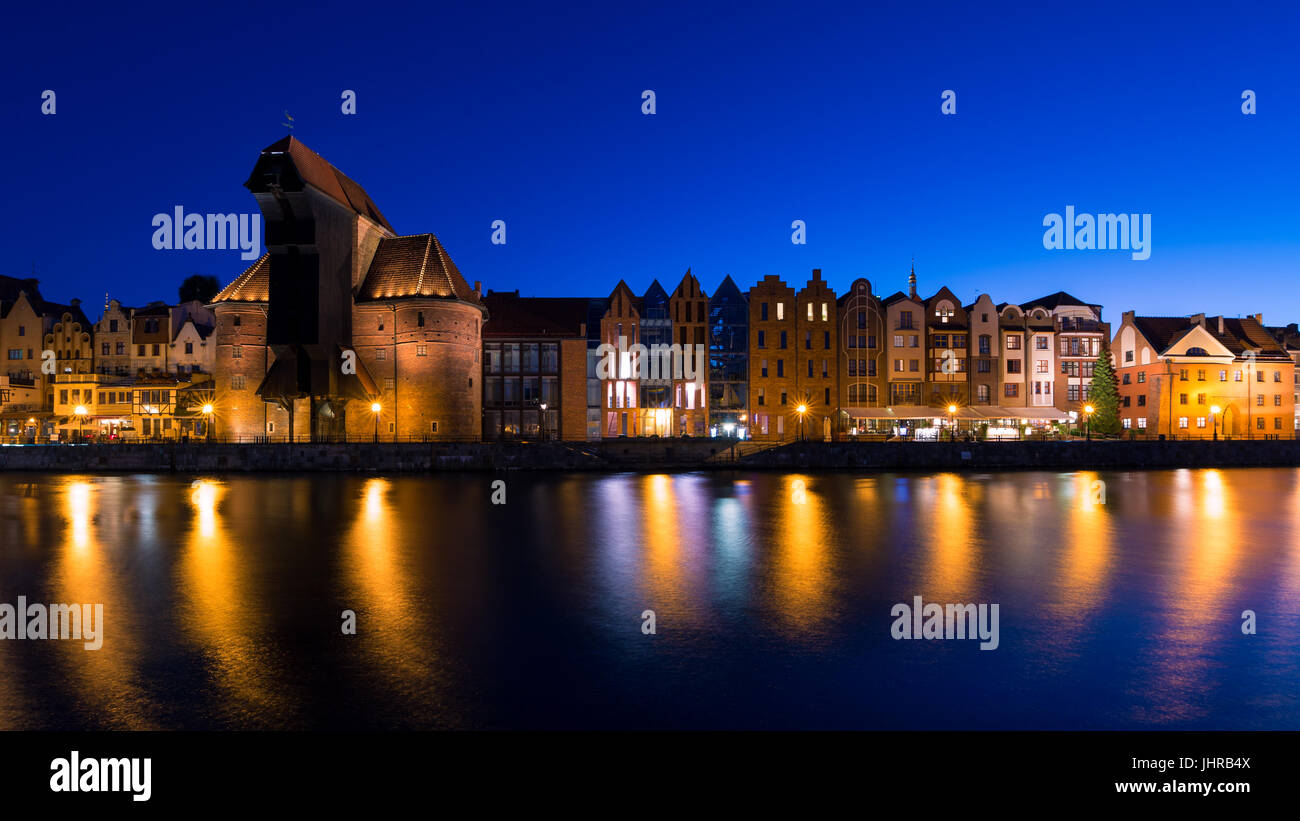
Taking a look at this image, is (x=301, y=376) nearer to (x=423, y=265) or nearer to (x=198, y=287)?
(x=423, y=265)

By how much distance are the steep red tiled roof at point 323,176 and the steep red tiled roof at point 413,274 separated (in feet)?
12.5

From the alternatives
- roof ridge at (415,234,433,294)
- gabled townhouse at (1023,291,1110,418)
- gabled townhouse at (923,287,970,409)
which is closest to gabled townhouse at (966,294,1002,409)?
gabled townhouse at (923,287,970,409)

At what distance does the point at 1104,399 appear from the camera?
225 ft

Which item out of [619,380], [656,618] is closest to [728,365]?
[619,380]

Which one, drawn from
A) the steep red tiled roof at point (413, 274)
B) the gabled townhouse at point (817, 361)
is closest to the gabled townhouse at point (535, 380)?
the steep red tiled roof at point (413, 274)

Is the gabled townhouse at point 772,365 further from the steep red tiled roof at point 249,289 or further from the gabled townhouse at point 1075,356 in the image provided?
the steep red tiled roof at point 249,289

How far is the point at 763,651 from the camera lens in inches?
405

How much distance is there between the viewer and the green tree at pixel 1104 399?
67375mm

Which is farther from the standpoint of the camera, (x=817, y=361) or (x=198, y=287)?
(x=198, y=287)

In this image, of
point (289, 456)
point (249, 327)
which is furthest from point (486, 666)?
point (249, 327)

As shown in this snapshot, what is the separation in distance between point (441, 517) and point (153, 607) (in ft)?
45.2

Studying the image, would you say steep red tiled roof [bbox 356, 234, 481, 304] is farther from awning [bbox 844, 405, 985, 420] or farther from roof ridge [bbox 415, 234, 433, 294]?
awning [bbox 844, 405, 985, 420]

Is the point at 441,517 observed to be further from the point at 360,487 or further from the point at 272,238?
the point at 272,238

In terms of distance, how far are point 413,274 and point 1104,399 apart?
204ft
